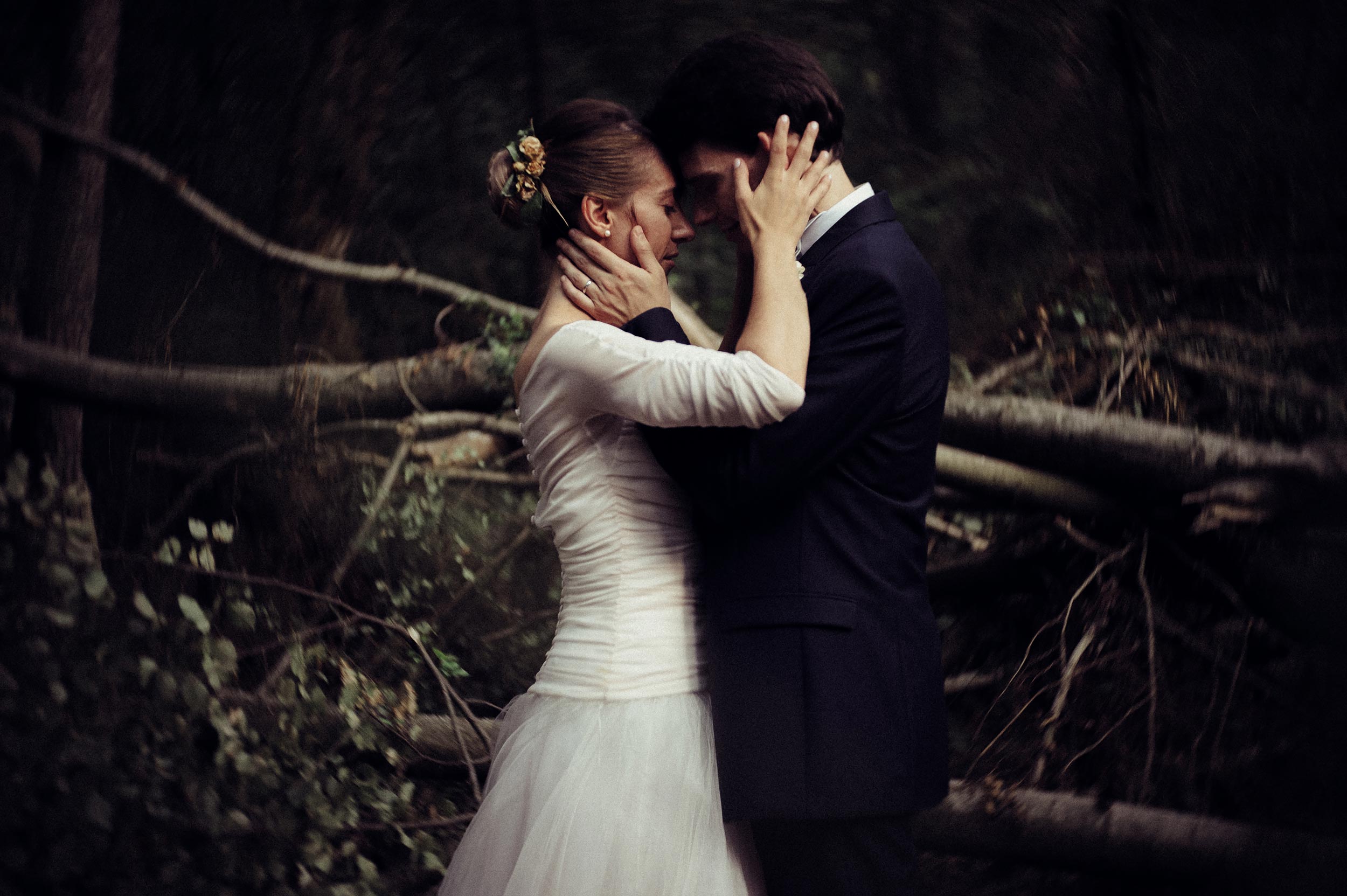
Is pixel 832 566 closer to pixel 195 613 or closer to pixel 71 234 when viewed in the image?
pixel 195 613

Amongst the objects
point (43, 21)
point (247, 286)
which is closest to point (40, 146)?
point (43, 21)

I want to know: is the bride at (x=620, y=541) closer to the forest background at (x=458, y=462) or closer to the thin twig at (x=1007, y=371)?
the forest background at (x=458, y=462)

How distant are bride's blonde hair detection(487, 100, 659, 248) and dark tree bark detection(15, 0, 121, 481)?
186 cm

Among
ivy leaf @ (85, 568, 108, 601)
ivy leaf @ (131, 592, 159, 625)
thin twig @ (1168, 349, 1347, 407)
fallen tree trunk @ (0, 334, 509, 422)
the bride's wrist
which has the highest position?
thin twig @ (1168, 349, 1347, 407)

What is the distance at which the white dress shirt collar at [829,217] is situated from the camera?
1941mm

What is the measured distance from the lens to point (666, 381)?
5.64 feet

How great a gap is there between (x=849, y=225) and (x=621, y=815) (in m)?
1.05

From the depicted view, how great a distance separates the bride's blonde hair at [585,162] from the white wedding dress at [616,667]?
33cm

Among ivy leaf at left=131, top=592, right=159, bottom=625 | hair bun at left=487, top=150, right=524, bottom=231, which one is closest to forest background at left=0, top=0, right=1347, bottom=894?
ivy leaf at left=131, top=592, right=159, bottom=625

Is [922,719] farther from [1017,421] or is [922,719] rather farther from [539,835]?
[1017,421]

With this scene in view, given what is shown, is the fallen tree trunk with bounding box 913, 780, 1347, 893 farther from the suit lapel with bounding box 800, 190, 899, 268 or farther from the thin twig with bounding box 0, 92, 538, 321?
the thin twig with bounding box 0, 92, 538, 321

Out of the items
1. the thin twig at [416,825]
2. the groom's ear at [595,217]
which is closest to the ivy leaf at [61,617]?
the thin twig at [416,825]

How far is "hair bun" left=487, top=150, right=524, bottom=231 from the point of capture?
6.91 ft

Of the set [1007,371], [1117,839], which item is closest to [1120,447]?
[1007,371]
